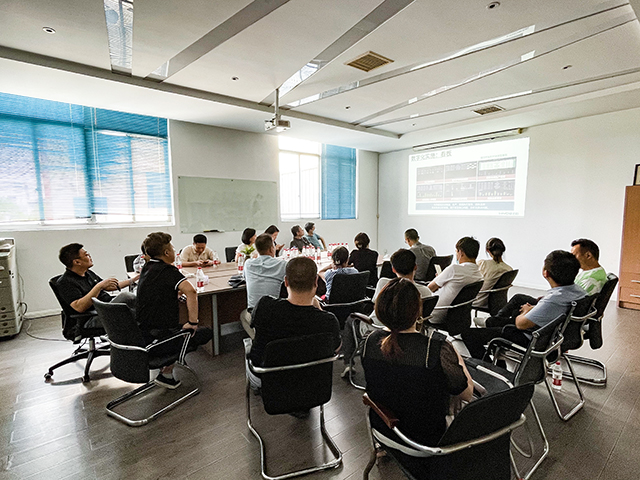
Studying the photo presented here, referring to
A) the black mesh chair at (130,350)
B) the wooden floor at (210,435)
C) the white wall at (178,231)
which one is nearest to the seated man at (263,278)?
the black mesh chair at (130,350)

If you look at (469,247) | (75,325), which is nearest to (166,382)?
(75,325)

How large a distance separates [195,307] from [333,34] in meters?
2.68

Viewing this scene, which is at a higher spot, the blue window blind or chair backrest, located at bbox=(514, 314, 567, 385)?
the blue window blind

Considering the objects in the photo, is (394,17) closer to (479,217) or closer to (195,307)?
(195,307)

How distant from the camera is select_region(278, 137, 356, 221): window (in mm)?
7180

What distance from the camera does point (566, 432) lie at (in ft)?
7.01

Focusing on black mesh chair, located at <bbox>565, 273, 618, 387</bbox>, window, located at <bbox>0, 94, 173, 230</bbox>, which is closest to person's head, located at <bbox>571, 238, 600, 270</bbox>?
black mesh chair, located at <bbox>565, 273, 618, 387</bbox>

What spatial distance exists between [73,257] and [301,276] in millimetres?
2169

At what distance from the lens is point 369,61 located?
345cm

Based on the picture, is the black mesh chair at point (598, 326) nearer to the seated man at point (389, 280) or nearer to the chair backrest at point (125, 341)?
the seated man at point (389, 280)

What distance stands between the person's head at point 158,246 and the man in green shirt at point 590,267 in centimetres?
334

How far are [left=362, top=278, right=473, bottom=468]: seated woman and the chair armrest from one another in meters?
0.02

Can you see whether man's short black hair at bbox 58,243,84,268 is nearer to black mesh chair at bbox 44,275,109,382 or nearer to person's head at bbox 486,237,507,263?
black mesh chair at bbox 44,275,109,382

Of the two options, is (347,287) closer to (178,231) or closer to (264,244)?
(264,244)
